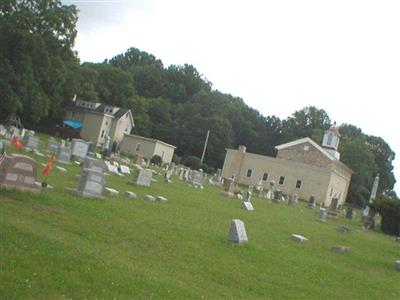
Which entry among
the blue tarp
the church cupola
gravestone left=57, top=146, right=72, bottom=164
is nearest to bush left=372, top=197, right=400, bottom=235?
gravestone left=57, top=146, right=72, bottom=164

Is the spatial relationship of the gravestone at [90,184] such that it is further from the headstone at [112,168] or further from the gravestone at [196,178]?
the gravestone at [196,178]

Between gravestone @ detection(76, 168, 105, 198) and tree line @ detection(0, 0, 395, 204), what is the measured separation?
35.7 meters

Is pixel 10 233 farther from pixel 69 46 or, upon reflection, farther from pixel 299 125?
pixel 299 125

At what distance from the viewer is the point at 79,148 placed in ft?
92.5

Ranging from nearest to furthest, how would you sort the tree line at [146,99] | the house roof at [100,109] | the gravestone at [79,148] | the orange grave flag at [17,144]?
the orange grave flag at [17,144], the gravestone at [79,148], the tree line at [146,99], the house roof at [100,109]

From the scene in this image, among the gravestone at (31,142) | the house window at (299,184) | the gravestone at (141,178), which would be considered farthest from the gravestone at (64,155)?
the house window at (299,184)

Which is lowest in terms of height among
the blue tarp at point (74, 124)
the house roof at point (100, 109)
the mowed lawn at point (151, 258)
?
the mowed lawn at point (151, 258)

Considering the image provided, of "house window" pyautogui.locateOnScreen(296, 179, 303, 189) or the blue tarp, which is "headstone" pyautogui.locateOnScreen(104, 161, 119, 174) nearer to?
"house window" pyautogui.locateOnScreen(296, 179, 303, 189)

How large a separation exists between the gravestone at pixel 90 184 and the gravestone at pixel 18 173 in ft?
5.96

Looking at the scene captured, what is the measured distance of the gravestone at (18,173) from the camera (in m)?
12.7

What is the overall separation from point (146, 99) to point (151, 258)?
7477 centimetres

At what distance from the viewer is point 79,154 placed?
2806 centimetres

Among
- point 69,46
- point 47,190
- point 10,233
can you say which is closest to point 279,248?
point 47,190

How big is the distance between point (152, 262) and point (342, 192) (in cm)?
5421
